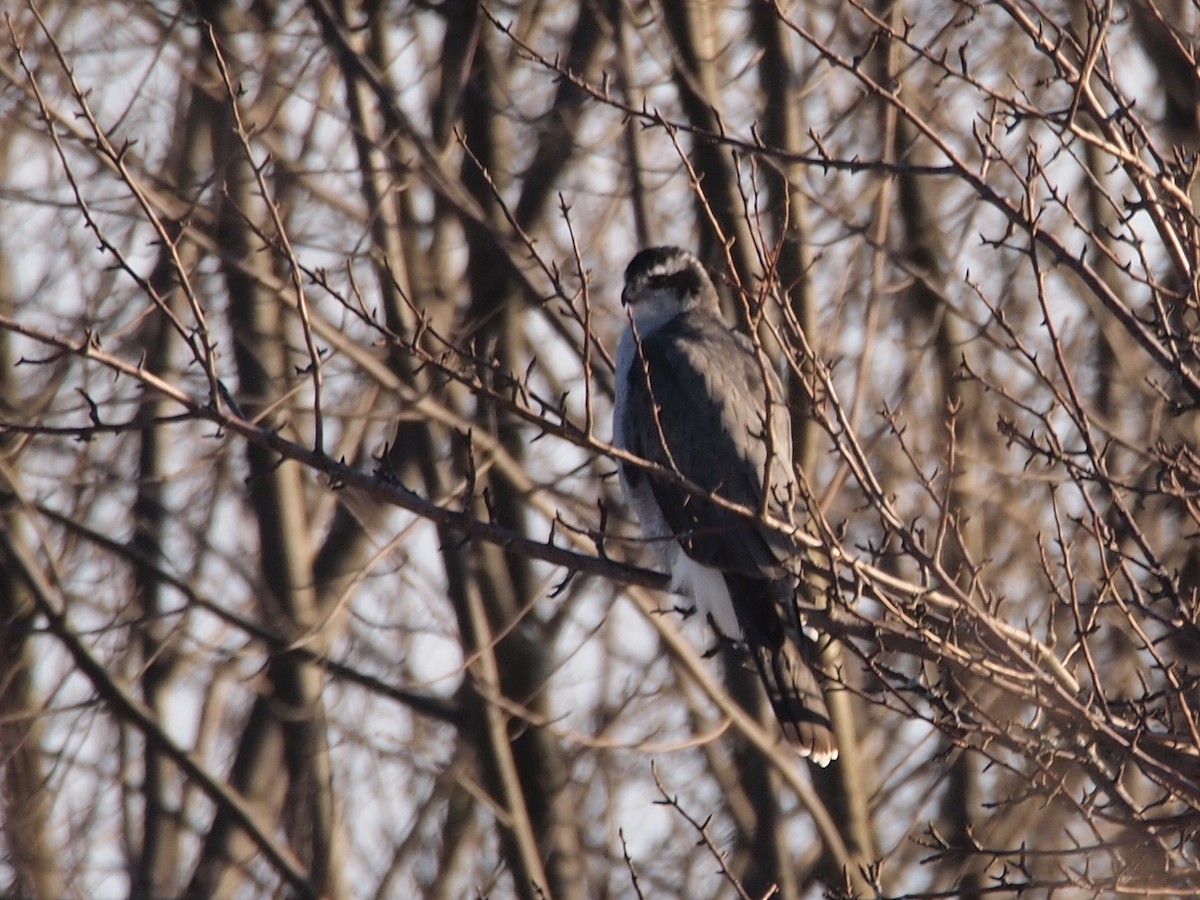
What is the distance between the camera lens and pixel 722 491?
5023 millimetres

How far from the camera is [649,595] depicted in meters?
7.99

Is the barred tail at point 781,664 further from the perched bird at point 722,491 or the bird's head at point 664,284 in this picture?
the bird's head at point 664,284

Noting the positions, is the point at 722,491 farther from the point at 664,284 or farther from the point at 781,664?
the point at 664,284

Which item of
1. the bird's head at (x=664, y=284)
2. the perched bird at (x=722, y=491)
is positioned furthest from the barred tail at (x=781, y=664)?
the bird's head at (x=664, y=284)

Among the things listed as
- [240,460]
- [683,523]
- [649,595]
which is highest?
[240,460]

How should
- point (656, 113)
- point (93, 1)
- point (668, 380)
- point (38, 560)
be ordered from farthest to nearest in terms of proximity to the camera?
1. point (38, 560)
2. point (93, 1)
3. point (668, 380)
4. point (656, 113)

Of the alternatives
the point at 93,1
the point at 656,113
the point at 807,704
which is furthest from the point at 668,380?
the point at 93,1

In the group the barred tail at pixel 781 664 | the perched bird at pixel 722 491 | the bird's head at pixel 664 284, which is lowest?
the barred tail at pixel 781 664

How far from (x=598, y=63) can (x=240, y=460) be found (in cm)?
270

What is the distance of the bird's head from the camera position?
606cm

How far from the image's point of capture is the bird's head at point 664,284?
6059 mm

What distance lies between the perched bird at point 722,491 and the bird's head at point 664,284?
0.33 metres

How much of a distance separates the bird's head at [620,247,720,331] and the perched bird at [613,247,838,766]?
12.8 inches

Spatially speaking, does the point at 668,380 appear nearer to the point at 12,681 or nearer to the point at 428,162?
the point at 428,162
